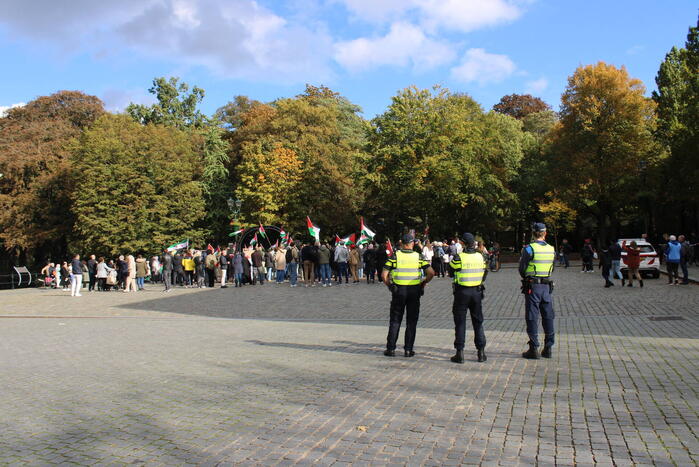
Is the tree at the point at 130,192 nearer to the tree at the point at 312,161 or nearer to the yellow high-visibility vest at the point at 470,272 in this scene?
the tree at the point at 312,161

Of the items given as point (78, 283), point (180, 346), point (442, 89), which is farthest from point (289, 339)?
point (442, 89)

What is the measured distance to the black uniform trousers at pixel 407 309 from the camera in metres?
9.05

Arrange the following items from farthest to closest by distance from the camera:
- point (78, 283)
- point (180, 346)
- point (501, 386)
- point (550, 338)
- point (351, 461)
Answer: point (78, 283)
point (180, 346)
point (550, 338)
point (501, 386)
point (351, 461)

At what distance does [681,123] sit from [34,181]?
43973 mm

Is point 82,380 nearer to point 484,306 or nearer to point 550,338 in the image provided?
point 550,338

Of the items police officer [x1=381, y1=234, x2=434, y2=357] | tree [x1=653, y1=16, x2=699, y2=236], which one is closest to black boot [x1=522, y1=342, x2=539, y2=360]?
police officer [x1=381, y1=234, x2=434, y2=357]

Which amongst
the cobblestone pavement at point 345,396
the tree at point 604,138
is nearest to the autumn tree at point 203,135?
the tree at point 604,138

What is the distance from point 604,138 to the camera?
44.2 m

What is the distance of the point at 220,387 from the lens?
726cm

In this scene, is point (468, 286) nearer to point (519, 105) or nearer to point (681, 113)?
point (681, 113)

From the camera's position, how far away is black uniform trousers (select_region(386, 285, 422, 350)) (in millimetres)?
9055

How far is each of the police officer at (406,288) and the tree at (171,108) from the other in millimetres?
47130

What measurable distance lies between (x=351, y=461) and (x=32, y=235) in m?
45.9

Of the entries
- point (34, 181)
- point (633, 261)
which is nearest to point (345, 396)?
point (633, 261)
